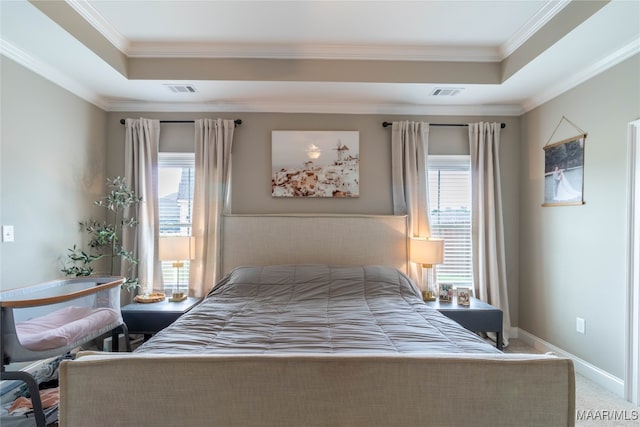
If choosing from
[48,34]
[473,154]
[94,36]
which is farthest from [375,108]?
[48,34]

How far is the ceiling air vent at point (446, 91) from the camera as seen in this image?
121 inches

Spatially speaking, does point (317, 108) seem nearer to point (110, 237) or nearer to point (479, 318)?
point (110, 237)

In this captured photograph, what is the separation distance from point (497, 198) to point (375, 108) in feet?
5.25

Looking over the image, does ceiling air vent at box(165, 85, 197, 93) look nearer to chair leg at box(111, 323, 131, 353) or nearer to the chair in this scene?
the chair

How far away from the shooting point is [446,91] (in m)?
3.13

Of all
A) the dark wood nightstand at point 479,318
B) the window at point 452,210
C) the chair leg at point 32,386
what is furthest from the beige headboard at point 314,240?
the chair leg at point 32,386

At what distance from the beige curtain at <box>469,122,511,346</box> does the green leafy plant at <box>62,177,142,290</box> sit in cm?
344

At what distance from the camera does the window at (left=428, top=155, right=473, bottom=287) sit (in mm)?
3582

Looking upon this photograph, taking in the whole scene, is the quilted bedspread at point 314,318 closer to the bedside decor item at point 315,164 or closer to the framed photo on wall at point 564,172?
the bedside decor item at point 315,164

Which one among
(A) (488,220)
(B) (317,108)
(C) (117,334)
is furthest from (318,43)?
(C) (117,334)

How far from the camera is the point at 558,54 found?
245cm

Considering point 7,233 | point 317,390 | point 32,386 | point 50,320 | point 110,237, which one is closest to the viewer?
point 317,390

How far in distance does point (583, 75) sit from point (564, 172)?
31.3 inches

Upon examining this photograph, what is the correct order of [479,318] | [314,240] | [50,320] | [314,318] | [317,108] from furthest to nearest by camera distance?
[317,108] < [314,240] < [479,318] < [314,318] < [50,320]
